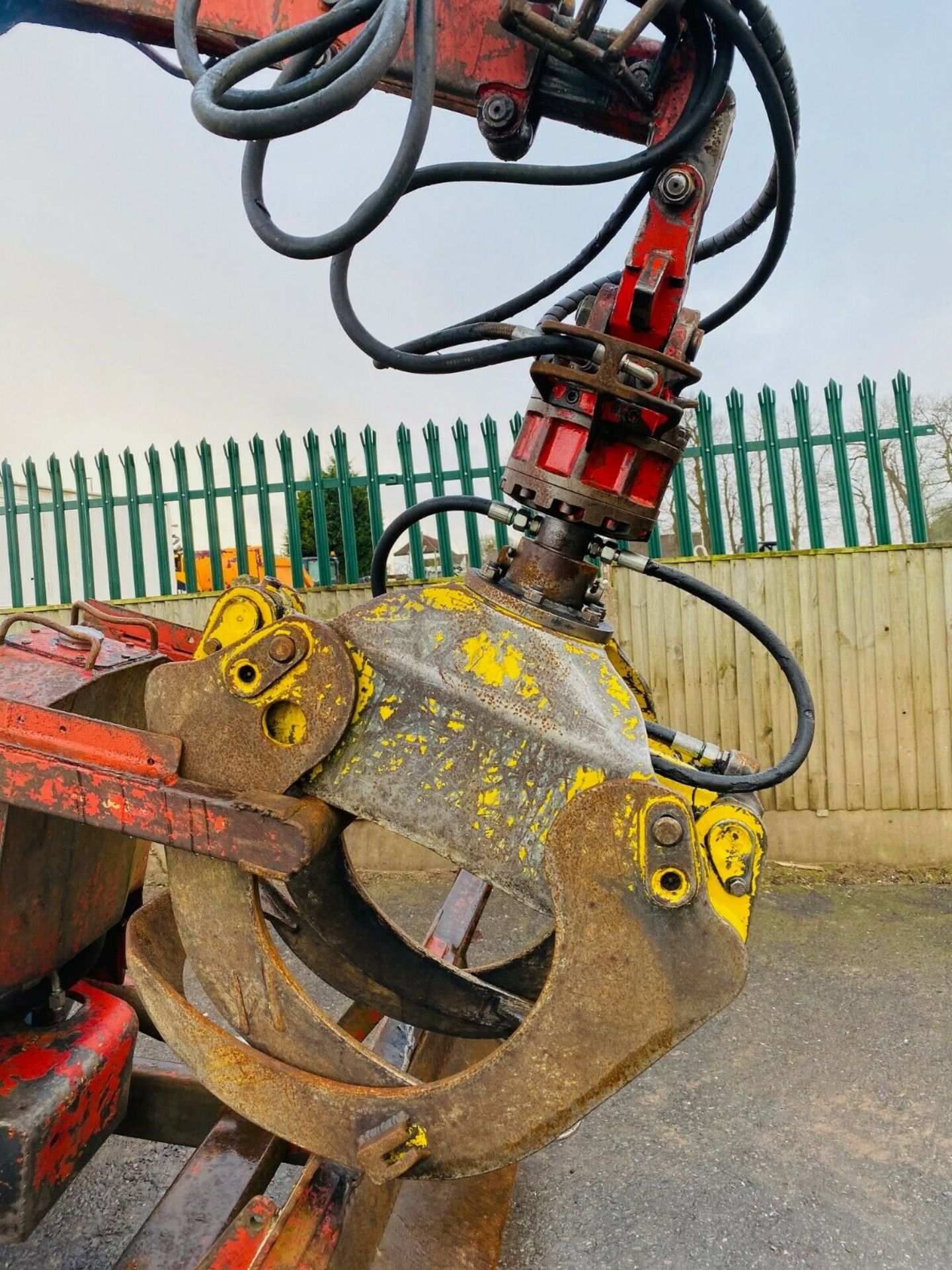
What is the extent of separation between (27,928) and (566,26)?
1.76 metres

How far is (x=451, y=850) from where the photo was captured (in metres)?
1.06

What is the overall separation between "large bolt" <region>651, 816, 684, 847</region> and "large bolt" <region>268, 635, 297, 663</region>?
1.67ft

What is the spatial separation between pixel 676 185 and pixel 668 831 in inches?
40.2

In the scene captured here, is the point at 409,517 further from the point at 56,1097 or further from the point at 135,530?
the point at 135,530

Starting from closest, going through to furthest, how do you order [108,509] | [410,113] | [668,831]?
[668,831] < [410,113] < [108,509]

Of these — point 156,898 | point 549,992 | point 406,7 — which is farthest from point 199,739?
point 406,7

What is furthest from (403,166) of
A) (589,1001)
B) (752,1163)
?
(752,1163)

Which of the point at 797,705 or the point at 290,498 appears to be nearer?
the point at 797,705

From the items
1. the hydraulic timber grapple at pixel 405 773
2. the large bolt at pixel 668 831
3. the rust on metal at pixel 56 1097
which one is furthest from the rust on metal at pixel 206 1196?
the large bolt at pixel 668 831

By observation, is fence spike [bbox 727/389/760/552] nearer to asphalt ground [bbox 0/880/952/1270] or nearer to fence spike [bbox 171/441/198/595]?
asphalt ground [bbox 0/880/952/1270]

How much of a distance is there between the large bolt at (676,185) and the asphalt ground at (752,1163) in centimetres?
221

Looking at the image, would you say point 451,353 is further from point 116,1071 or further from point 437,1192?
point 437,1192

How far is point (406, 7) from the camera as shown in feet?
3.61

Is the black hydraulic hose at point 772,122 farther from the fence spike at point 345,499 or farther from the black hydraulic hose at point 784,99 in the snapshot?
the fence spike at point 345,499
